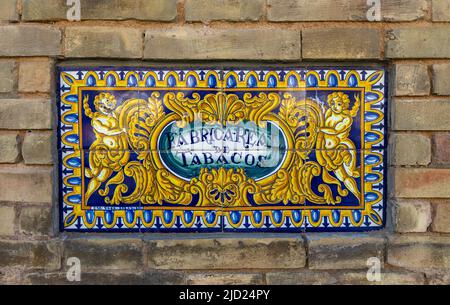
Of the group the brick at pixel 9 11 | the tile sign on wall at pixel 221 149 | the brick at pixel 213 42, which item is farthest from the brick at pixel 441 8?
the brick at pixel 9 11

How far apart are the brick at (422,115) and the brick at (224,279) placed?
140cm

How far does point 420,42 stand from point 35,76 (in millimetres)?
2563

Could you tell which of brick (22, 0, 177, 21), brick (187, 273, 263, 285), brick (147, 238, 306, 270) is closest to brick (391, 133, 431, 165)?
brick (147, 238, 306, 270)

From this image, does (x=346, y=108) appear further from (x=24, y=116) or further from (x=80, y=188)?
(x=24, y=116)

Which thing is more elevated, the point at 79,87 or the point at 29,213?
the point at 79,87

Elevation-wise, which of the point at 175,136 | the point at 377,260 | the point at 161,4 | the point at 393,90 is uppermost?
the point at 161,4

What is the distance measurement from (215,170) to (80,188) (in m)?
0.94

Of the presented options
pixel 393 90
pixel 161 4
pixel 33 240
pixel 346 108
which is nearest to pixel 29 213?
pixel 33 240

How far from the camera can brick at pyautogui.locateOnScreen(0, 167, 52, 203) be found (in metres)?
3.25

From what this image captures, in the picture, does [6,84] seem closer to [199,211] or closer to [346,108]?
[199,211]

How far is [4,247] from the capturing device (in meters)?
3.27

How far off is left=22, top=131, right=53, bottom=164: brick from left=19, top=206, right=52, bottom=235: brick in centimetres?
32

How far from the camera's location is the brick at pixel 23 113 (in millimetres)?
3230

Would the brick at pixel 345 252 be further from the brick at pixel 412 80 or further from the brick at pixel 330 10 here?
the brick at pixel 330 10
